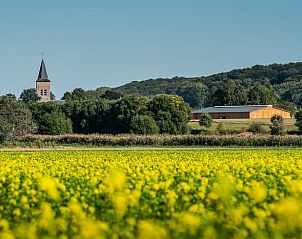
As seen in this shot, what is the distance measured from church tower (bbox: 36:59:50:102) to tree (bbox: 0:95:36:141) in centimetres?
9076

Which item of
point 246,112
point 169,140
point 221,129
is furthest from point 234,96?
point 169,140

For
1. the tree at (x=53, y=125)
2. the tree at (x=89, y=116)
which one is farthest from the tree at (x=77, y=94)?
the tree at (x=53, y=125)

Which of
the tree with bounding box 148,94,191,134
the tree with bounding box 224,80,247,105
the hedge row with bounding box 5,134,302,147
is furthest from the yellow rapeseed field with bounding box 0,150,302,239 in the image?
the tree with bounding box 224,80,247,105

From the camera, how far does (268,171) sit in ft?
66.0

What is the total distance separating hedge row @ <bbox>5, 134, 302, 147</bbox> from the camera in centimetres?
6328

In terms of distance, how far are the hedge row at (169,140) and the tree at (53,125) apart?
1989cm

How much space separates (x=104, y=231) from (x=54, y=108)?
310 ft

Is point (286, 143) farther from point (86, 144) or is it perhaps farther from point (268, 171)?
point (268, 171)

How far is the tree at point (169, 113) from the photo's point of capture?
304ft

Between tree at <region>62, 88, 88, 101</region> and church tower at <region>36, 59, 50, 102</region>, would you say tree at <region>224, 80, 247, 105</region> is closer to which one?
tree at <region>62, 88, 88, 101</region>

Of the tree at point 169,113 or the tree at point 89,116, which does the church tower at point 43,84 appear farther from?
the tree at point 169,113

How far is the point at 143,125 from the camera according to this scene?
88.4 meters

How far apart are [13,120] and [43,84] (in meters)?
99.3

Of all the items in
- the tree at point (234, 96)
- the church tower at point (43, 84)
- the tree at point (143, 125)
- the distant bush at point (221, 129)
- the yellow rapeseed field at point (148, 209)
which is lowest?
the distant bush at point (221, 129)
